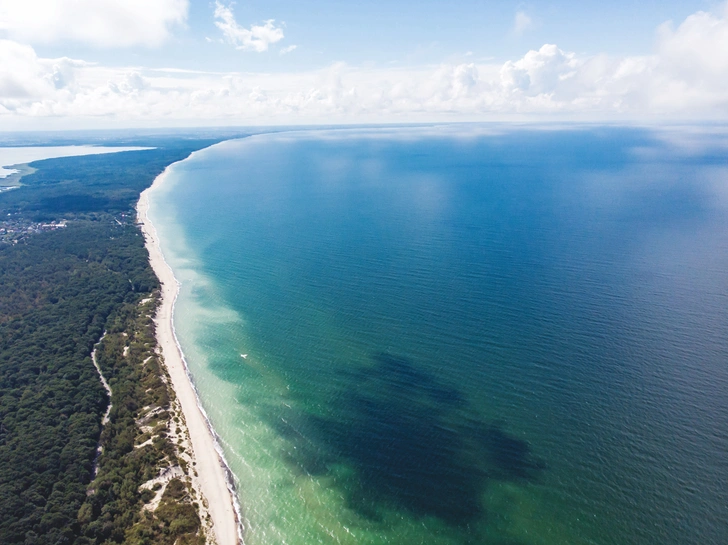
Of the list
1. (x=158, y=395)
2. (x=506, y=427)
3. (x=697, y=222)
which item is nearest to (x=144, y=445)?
(x=158, y=395)

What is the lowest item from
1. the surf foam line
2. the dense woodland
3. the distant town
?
the surf foam line

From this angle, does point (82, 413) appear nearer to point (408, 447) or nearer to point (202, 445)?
point (202, 445)

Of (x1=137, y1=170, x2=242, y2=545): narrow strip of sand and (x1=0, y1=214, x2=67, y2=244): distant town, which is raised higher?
(x1=0, y1=214, x2=67, y2=244): distant town

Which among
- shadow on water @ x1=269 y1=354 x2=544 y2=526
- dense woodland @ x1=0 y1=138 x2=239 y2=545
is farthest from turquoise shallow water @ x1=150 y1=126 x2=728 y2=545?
dense woodland @ x1=0 y1=138 x2=239 y2=545

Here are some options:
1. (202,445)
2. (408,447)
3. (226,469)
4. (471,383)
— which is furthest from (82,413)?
(471,383)

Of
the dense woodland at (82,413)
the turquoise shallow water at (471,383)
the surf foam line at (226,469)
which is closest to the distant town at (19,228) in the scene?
the dense woodland at (82,413)

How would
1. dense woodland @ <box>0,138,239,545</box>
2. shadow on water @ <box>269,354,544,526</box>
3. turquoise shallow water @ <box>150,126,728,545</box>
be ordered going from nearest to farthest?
dense woodland @ <box>0,138,239,545</box> < turquoise shallow water @ <box>150,126,728,545</box> < shadow on water @ <box>269,354,544,526</box>

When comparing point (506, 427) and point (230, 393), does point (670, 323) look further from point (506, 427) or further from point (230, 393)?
point (230, 393)

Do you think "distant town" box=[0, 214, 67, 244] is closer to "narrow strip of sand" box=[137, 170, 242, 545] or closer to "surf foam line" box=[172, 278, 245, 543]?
"narrow strip of sand" box=[137, 170, 242, 545]
